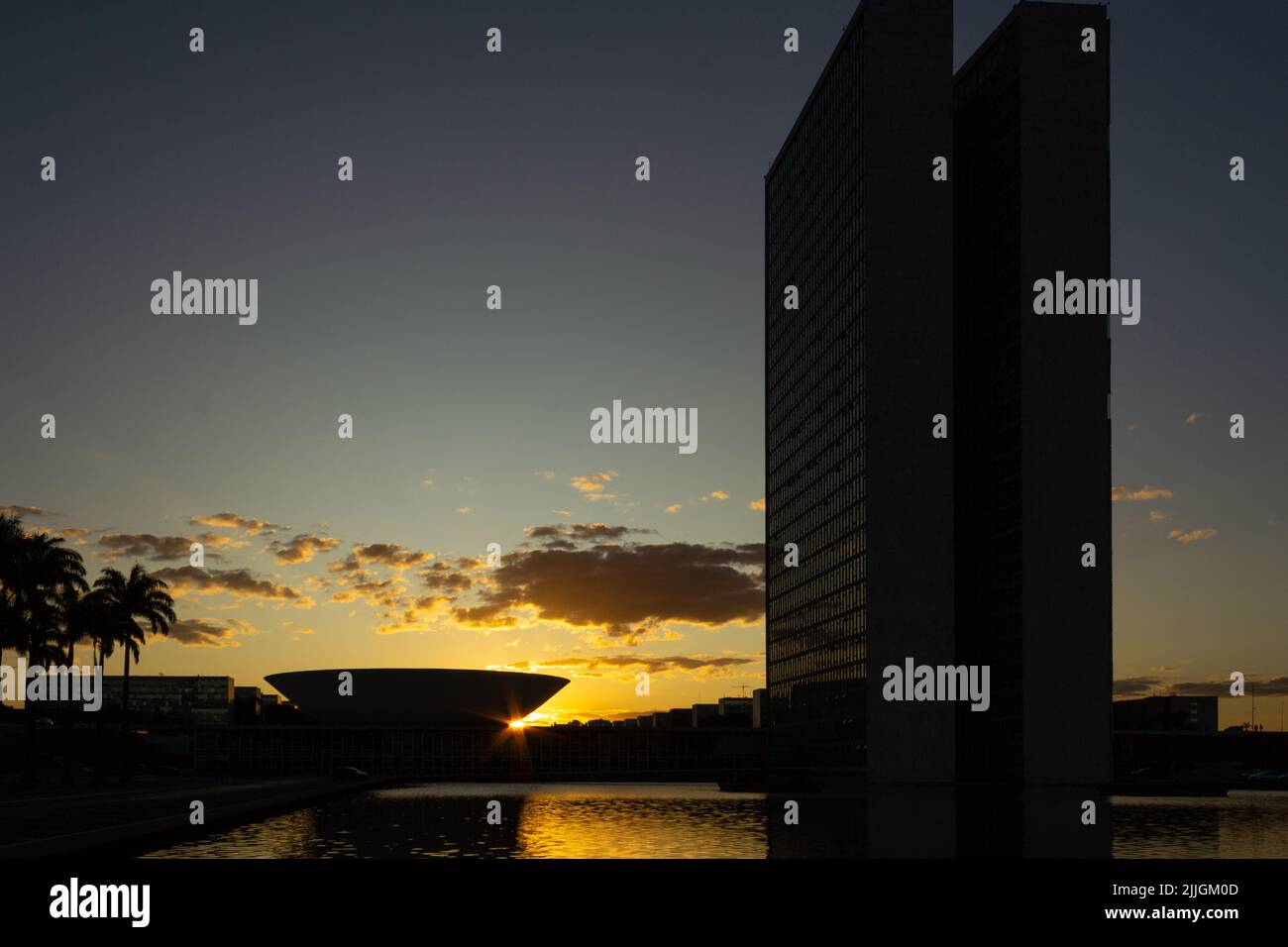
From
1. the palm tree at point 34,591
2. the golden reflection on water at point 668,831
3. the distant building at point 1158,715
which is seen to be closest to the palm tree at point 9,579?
the palm tree at point 34,591

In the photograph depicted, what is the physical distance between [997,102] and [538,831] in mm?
81185

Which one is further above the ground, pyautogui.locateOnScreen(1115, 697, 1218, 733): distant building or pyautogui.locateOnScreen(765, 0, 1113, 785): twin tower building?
pyautogui.locateOnScreen(765, 0, 1113, 785): twin tower building

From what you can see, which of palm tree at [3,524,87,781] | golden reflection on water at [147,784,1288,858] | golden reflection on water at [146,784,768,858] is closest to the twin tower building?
golden reflection on water at [147,784,1288,858]

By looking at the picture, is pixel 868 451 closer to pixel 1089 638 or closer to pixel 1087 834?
pixel 1089 638

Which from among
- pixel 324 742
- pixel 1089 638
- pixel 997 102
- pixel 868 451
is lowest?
pixel 324 742

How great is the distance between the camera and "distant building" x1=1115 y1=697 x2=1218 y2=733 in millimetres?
180375

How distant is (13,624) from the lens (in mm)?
70000

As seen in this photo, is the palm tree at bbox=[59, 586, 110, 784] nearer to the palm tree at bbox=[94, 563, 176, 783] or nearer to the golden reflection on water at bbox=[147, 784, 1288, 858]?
the palm tree at bbox=[94, 563, 176, 783]

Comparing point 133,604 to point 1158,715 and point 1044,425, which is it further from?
point 1158,715

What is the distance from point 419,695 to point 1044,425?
56.5m

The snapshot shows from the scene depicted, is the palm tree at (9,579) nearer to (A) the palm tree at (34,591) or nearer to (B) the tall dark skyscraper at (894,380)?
(A) the palm tree at (34,591)

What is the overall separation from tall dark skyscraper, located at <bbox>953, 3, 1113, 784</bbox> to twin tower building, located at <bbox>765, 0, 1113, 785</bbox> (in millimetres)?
135
